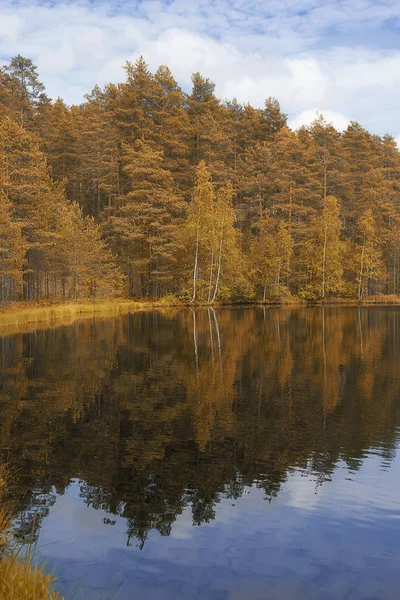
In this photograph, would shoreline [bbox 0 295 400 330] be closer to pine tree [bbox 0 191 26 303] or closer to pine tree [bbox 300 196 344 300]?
pine tree [bbox 300 196 344 300]

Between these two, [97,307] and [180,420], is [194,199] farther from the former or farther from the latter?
[180,420]

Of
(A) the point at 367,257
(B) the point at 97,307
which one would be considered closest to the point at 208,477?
(B) the point at 97,307

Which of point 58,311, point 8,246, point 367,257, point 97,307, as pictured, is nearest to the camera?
point 8,246

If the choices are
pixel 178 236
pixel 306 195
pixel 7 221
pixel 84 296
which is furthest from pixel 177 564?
pixel 306 195

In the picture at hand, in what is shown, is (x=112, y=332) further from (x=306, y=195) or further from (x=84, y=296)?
(x=306, y=195)

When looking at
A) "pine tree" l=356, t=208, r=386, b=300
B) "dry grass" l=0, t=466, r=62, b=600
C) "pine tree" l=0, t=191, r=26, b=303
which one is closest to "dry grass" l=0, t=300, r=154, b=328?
"pine tree" l=0, t=191, r=26, b=303

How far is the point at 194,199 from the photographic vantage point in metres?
61.5

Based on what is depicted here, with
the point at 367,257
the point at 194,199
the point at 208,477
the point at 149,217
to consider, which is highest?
the point at 194,199

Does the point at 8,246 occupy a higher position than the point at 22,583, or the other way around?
the point at 8,246

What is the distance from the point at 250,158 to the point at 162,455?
72.2 metres

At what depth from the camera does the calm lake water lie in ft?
21.4

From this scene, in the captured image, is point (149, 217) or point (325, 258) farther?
point (325, 258)

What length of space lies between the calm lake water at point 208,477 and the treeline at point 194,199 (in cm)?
3083

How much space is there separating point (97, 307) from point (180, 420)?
128ft
